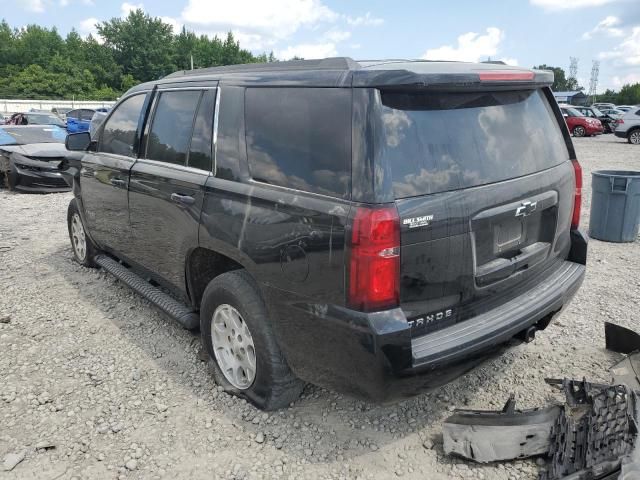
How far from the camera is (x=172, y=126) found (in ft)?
12.0

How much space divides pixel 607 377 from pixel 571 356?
1.01 ft

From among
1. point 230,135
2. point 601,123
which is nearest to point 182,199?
point 230,135

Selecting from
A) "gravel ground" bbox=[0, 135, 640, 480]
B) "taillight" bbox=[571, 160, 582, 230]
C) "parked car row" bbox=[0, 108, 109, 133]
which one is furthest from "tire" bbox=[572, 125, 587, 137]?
"taillight" bbox=[571, 160, 582, 230]

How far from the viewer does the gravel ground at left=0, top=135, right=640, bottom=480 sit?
8.91ft

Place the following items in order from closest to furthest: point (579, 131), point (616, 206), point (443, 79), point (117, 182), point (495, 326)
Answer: point (443, 79), point (495, 326), point (117, 182), point (616, 206), point (579, 131)

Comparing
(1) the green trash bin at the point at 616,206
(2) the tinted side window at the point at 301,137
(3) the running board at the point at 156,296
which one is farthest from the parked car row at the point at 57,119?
(2) the tinted side window at the point at 301,137

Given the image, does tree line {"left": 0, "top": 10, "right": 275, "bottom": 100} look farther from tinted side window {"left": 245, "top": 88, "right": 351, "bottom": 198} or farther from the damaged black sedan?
tinted side window {"left": 245, "top": 88, "right": 351, "bottom": 198}

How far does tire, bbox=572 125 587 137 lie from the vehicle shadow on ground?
26.9 metres

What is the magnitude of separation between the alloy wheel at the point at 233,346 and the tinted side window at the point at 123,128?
1.69 meters

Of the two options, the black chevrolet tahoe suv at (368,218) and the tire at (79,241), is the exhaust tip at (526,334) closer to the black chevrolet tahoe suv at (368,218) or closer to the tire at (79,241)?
the black chevrolet tahoe suv at (368,218)

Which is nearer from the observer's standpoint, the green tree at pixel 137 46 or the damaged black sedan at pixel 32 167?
the damaged black sedan at pixel 32 167

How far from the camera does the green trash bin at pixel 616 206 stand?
20.9 ft

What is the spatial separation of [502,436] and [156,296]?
2.64 meters

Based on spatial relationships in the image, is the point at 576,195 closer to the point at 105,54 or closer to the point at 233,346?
the point at 233,346
